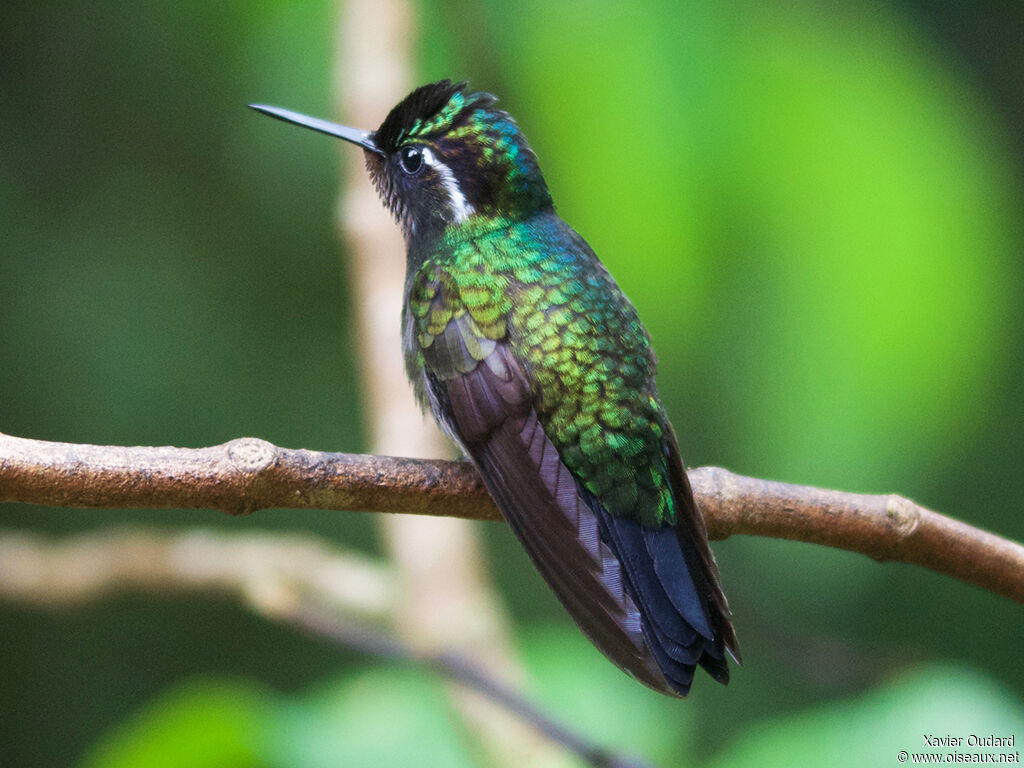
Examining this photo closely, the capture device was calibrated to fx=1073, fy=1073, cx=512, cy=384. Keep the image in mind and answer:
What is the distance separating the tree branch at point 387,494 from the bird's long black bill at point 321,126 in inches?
25.7

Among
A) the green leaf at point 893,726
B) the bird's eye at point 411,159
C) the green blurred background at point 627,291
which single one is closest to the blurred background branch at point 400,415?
the green blurred background at point 627,291

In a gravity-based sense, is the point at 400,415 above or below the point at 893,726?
below

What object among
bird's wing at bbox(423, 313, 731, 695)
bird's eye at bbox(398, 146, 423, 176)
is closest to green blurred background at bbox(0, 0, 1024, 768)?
bird's eye at bbox(398, 146, 423, 176)

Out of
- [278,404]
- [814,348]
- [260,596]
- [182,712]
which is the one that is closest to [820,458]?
[814,348]

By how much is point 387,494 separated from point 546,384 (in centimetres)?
33

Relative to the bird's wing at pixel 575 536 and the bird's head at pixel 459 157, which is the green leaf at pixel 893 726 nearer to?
the bird's wing at pixel 575 536

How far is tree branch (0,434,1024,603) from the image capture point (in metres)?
1.09

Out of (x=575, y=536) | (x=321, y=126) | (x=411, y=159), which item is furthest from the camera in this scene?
(x=411, y=159)

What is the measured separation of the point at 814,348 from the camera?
1.76m

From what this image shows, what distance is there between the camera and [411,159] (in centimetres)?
180

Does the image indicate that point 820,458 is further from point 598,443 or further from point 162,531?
point 162,531

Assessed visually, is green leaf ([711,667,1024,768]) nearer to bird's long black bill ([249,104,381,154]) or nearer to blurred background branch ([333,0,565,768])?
blurred background branch ([333,0,565,768])

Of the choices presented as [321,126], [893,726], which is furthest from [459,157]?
[893,726]

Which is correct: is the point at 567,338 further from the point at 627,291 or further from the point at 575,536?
the point at 627,291
